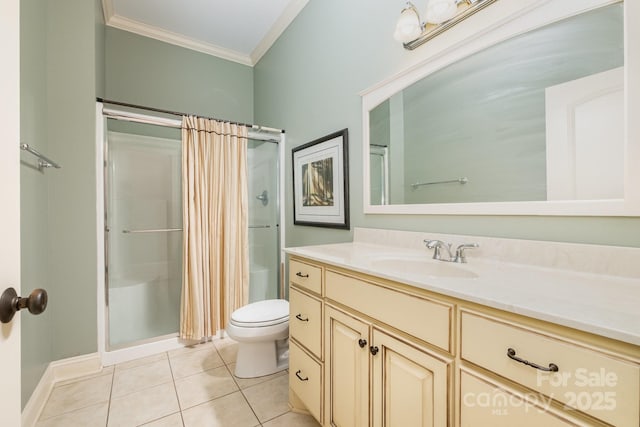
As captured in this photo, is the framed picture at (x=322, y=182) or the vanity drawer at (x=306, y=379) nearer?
the vanity drawer at (x=306, y=379)

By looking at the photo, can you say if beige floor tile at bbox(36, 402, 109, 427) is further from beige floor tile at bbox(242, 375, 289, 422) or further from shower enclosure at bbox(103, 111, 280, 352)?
beige floor tile at bbox(242, 375, 289, 422)

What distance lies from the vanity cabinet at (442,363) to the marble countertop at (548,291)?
3 centimetres

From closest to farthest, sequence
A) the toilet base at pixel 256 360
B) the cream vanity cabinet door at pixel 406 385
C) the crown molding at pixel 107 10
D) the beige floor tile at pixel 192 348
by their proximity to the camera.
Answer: the cream vanity cabinet door at pixel 406 385
the toilet base at pixel 256 360
the beige floor tile at pixel 192 348
the crown molding at pixel 107 10

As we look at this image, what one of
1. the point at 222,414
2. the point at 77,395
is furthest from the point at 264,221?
the point at 77,395

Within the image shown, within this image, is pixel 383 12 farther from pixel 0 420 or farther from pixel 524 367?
pixel 0 420

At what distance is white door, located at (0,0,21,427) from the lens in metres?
0.52

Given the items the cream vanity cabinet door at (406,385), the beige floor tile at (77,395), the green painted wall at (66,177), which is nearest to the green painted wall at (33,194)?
the green painted wall at (66,177)

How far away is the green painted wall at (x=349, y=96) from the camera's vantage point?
0.98 meters

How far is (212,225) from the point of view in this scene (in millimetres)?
2293

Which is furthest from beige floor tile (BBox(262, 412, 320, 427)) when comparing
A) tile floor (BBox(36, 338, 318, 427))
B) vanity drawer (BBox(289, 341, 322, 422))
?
vanity drawer (BBox(289, 341, 322, 422))

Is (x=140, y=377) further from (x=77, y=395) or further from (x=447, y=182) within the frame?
(x=447, y=182)

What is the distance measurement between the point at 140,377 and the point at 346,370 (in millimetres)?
1560

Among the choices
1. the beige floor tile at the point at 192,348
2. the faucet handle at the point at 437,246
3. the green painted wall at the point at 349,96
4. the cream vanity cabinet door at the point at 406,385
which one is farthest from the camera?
the beige floor tile at the point at 192,348

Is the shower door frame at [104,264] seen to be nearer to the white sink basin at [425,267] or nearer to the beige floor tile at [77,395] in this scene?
the beige floor tile at [77,395]
